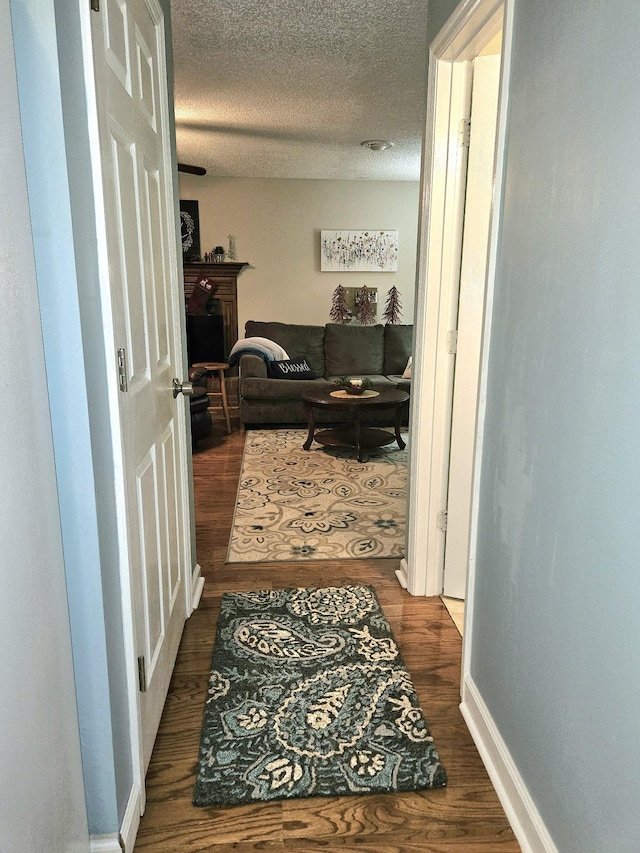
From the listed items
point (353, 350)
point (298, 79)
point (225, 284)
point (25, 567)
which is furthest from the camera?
point (225, 284)

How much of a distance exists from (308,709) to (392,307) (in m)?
5.85

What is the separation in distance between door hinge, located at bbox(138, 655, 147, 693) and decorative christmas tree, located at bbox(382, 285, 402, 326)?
6013 mm

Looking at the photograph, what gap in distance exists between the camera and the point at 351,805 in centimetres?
154

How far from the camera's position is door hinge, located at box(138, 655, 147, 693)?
59.8 inches

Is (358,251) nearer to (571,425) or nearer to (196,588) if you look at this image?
(196,588)

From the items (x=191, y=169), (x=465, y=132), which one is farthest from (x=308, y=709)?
(x=191, y=169)

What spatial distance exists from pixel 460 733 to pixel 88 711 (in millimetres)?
1090

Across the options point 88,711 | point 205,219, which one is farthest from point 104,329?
point 205,219

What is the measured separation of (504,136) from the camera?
156 centimetres

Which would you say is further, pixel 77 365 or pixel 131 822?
pixel 131 822

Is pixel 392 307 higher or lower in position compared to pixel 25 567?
higher

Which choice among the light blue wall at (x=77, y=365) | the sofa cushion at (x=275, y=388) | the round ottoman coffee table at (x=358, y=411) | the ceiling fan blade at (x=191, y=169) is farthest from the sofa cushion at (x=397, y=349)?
the light blue wall at (x=77, y=365)

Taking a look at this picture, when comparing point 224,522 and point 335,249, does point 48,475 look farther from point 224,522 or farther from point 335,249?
point 335,249

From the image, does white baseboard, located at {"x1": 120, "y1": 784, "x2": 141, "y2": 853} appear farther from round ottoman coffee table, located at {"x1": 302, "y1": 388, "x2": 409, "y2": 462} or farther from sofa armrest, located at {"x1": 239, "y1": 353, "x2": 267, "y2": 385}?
sofa armrest, located at {"x1": 239, "y1": 353, "x2": 267, "y2": 385}
